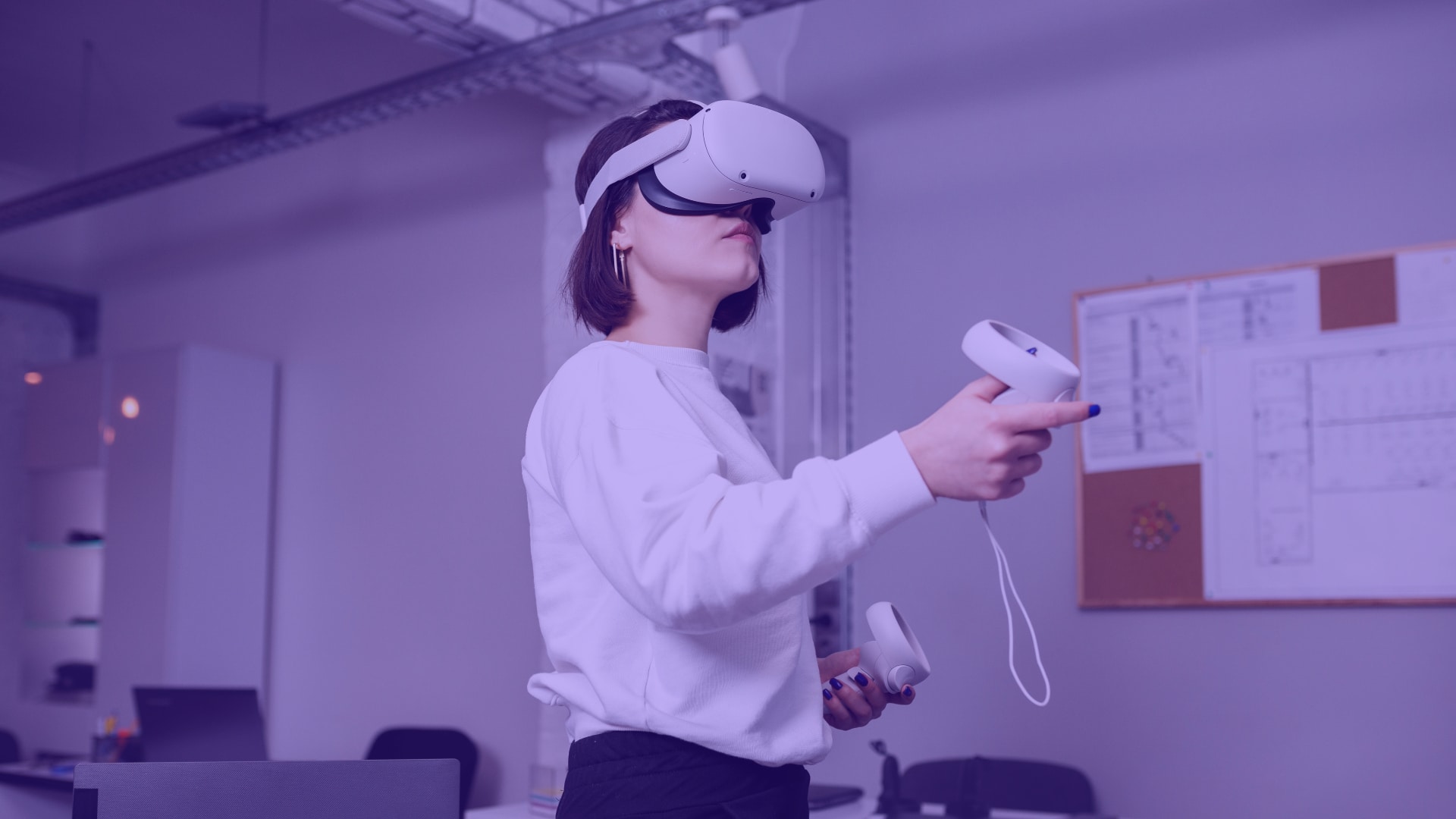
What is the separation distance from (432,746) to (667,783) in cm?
324

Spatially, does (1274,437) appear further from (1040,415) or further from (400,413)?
(400,413)

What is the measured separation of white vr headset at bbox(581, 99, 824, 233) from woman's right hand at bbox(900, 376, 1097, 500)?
0.40 meters

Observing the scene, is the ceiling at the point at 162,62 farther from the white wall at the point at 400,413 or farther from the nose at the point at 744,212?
the nose at the point at 744,212

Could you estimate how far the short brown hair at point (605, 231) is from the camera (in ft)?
4.42

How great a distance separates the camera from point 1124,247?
10.9 ft

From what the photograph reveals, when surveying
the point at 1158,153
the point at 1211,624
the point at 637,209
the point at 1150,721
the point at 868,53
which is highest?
the point at 868,53

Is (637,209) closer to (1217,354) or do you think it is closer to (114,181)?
(1217,354)

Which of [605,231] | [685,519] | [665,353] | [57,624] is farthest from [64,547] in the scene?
A: [685,519]

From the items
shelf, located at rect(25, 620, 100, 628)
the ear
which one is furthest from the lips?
shelf, located at rect(25, 620, 100, 628)

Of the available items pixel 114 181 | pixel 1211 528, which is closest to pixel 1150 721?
pixel 1211 528

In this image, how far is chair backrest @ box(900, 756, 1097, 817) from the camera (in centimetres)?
305

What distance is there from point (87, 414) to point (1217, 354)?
4569 millimetres

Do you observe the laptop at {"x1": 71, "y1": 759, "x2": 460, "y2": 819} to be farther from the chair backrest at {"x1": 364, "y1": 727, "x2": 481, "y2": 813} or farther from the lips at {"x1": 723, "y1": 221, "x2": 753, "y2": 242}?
the chair backrest at {"x1": 364, "y1": 727, "x2": 481, "y2": 813}

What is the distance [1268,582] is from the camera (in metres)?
3.01
